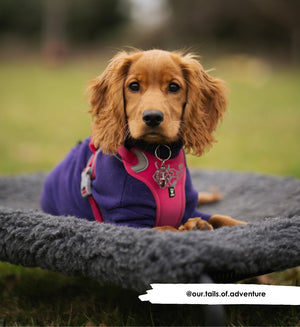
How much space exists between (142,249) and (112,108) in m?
0.95

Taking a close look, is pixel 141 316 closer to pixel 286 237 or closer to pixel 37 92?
pixel 286 237

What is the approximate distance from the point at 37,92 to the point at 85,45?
54.8 feet

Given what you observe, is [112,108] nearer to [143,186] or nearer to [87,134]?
[143,186]

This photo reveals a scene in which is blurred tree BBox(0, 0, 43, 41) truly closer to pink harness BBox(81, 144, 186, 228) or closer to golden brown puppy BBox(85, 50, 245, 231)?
golden brown puppy BBox(85, 50, 245, 231)

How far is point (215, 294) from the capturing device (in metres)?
1.82

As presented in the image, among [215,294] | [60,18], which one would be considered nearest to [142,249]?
[215,294]

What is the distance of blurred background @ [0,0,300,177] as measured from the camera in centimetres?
638

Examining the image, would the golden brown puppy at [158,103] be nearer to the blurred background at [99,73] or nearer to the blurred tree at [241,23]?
the blurred background at [99,73]

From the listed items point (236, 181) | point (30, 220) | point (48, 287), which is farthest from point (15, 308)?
point (236, 181)

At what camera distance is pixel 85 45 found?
28547 millimetres

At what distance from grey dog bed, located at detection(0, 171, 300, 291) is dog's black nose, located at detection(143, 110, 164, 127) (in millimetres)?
550

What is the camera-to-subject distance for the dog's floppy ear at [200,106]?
248 centimetres

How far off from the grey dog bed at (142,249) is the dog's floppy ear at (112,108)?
1.73 feet

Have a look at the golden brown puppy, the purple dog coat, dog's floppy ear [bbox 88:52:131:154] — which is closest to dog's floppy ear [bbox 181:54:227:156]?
the golden brown puppy
